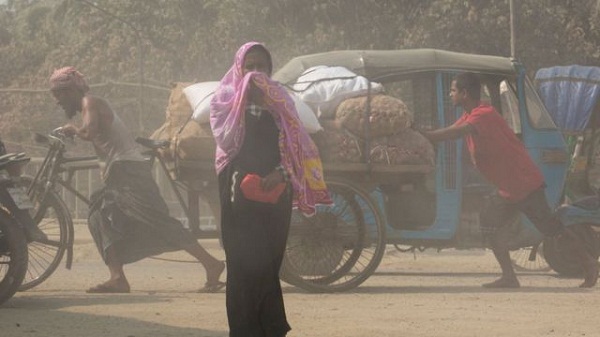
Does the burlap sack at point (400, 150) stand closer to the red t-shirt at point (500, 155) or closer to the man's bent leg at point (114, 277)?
the red t-shirt at point (500, 155)

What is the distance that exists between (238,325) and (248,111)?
3.44 feet

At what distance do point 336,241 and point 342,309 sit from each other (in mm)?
1313

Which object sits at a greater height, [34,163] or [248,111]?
[248,111]

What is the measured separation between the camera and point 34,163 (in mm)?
20719

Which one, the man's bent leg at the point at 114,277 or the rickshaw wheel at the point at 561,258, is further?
the rickshaw wheel at the point at 561,258

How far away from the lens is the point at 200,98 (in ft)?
32.9

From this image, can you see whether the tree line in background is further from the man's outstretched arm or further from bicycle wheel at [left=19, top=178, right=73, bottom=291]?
the man's outstretched arm

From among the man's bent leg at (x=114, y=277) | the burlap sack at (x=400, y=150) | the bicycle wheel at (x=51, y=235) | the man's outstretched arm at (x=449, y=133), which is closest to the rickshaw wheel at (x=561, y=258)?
the man's outstretched arm at (x=449, y=133)

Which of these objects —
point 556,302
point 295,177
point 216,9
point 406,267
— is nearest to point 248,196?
point 295,177

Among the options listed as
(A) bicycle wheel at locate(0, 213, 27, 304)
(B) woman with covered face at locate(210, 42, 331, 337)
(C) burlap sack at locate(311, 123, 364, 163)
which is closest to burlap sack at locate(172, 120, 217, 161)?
(C) burlap sack at locate(311, 123, 364, 163)

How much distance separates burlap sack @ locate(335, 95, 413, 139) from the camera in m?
10.2

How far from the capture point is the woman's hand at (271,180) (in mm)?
6660

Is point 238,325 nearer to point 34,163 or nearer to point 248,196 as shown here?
point 248,196

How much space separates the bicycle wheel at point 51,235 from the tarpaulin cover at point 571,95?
181 inches
